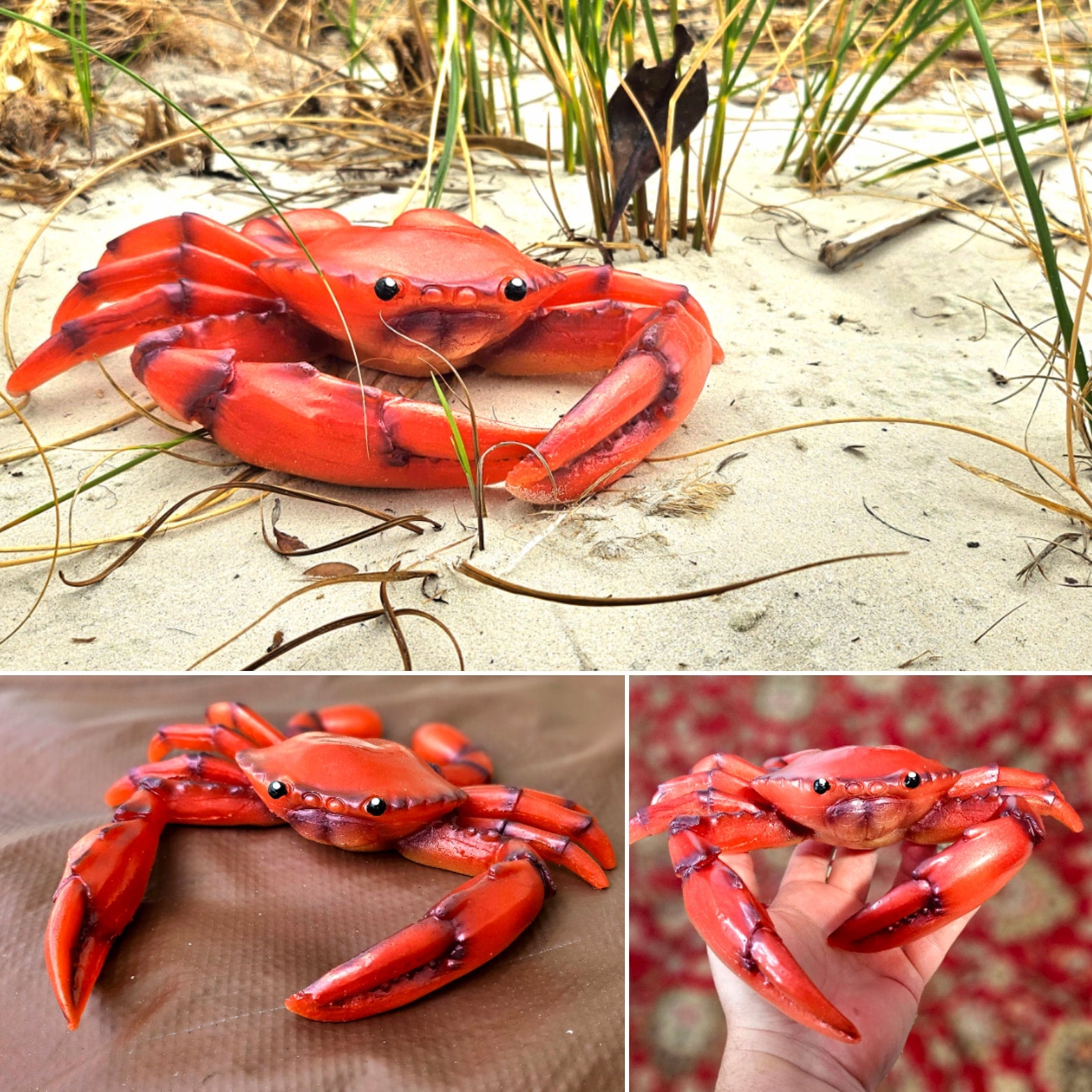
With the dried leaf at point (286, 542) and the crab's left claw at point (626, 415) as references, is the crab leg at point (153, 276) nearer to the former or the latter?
the dried leaf at point (286, 542)

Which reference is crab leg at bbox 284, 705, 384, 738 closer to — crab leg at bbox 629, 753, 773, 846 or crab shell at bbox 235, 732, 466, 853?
crab shell at bbox 235, 732, 466, 853

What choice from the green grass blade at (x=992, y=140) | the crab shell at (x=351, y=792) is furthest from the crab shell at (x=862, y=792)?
the green grass blade at (x=992, y=140)

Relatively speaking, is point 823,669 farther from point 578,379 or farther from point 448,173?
point 448,173

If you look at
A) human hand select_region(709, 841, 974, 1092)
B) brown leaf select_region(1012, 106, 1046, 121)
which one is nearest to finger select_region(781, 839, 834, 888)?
human hand select_region(709, 841, 974, 1092)

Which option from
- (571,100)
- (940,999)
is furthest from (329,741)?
(571,100)

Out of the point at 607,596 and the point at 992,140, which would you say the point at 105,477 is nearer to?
the point at 607,596

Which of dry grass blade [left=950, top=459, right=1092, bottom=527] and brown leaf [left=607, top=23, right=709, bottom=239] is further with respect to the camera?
brown leaf [left=607, top=23, right=709, bottom=239]

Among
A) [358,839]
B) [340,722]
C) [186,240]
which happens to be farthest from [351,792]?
[186,240]
